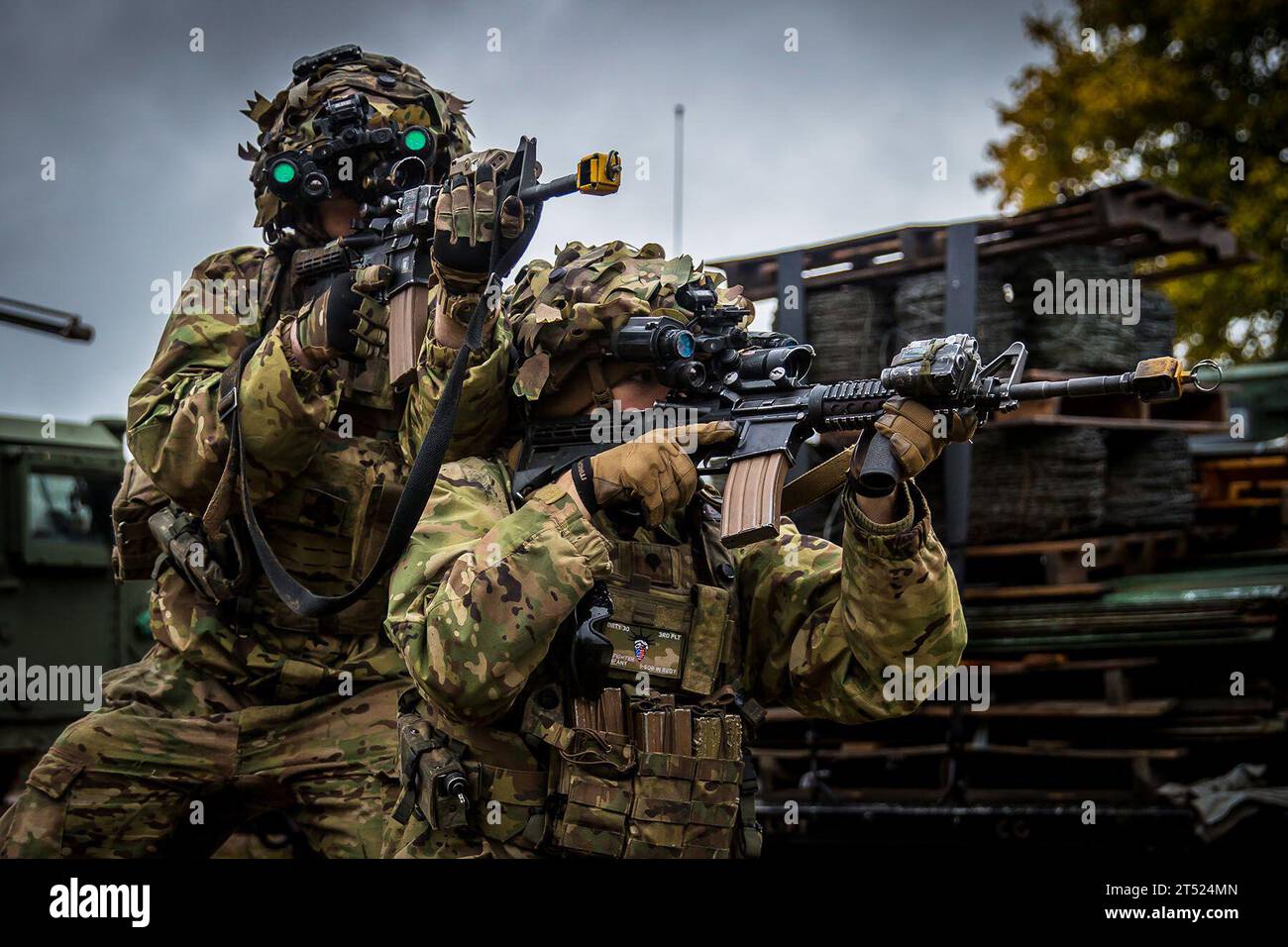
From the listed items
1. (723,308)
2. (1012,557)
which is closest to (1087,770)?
(1012,557)

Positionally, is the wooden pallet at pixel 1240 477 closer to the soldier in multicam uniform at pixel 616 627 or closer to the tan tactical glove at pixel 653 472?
the soldier in multicam uniform at pixel 616 627

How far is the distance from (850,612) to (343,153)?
2367 millimetres

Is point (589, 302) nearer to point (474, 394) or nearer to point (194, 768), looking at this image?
point (474, 394)

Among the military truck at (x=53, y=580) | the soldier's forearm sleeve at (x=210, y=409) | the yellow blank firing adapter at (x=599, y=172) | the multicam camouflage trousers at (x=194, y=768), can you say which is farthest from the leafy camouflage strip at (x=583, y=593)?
the military truck at (x=53, y=580)

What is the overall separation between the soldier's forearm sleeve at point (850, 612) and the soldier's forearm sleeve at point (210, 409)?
1435 mm

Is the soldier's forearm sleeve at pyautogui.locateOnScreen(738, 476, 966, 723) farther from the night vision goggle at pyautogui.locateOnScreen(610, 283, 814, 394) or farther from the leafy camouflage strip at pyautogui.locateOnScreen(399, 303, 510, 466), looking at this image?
the leafy camouflage strip at pyautogui.locateOnScreen(399, 303, 510, 466)

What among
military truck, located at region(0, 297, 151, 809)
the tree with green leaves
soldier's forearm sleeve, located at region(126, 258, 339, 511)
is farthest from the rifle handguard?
the tree with green leaves

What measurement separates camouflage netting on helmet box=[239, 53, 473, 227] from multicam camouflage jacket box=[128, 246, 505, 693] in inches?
16.1

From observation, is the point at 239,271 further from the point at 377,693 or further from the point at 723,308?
the point at 723,308

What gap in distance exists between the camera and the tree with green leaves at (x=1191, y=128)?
54.4ft

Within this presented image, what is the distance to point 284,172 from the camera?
4973mm

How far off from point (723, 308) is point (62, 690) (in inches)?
250

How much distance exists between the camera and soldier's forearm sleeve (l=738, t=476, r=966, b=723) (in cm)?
357
